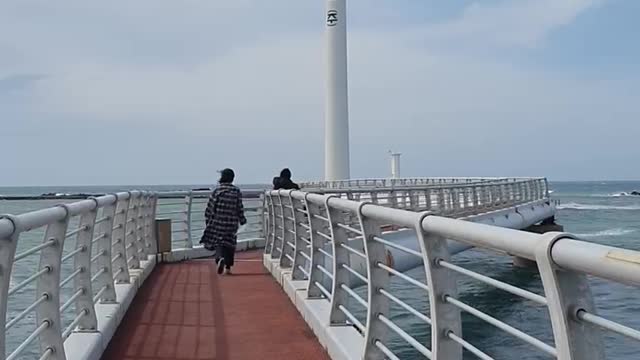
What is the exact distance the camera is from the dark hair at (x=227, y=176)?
36.3 ft

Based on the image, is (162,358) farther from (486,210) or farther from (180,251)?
(486,210)

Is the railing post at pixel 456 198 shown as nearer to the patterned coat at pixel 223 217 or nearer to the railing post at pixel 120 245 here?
the patterned coat at pixel 223 217

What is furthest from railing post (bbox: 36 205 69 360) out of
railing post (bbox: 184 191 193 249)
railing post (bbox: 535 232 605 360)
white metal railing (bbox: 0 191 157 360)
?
railing post (bbox: 184 191 193 249)

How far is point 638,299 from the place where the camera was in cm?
1772

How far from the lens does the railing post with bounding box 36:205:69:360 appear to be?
14.8ft

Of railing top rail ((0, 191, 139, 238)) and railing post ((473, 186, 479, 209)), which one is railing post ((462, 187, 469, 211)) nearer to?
railing post ((473, 186, 479, 209))

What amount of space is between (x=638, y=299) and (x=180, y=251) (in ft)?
35.5

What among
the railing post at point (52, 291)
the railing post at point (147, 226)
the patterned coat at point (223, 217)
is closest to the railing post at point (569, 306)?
the railing post at point (52, 291)

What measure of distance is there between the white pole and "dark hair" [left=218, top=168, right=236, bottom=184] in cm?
3346

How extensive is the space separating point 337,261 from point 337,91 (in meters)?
39.4

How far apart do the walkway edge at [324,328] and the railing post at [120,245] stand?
184 cm

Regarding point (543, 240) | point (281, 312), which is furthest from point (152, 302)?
point (543, 240)

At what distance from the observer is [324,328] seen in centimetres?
595

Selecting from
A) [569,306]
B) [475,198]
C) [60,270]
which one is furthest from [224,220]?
[475,198]
